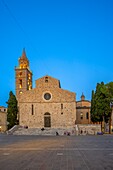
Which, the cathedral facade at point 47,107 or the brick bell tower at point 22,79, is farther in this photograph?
the brick bell tower at point 22,79

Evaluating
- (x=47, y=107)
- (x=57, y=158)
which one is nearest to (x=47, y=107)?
(x=47, y=107)

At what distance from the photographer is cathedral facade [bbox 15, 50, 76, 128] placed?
196 ft

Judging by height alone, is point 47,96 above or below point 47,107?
above

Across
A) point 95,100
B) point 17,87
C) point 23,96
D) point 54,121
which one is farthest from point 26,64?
point 95,100

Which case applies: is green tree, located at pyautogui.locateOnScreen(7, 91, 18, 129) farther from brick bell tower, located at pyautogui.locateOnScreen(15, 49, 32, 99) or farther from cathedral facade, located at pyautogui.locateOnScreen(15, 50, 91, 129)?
brick bell tower, located at pyautogui.locateOnScreen(15, 49, 32, 99)

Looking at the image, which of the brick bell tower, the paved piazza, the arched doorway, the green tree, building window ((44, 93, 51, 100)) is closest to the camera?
the paved piazza

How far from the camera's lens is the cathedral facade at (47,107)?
59.8 metres

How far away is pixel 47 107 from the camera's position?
60.8 metres

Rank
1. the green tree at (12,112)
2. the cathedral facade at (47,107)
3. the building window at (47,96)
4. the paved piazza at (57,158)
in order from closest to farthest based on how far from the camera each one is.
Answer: the paved piazza at (57,158) → the green tree at (12,112) → the cathedral facade at (47,107) → the building window at (47,96)

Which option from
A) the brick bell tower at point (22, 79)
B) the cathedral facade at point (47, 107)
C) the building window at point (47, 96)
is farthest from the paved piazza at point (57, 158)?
the brick bell tower at point (22, 79)

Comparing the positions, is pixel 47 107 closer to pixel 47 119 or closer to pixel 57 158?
pixel 47 119

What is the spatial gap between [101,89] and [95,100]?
14.2 feet

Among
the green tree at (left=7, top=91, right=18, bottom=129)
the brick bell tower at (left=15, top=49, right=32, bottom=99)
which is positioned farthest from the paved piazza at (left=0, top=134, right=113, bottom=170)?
the brick bell tower at (left=15, top=49, right=32, bottom=99)

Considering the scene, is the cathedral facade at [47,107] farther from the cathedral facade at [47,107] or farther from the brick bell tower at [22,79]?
the brick bell tower at [22,79]
